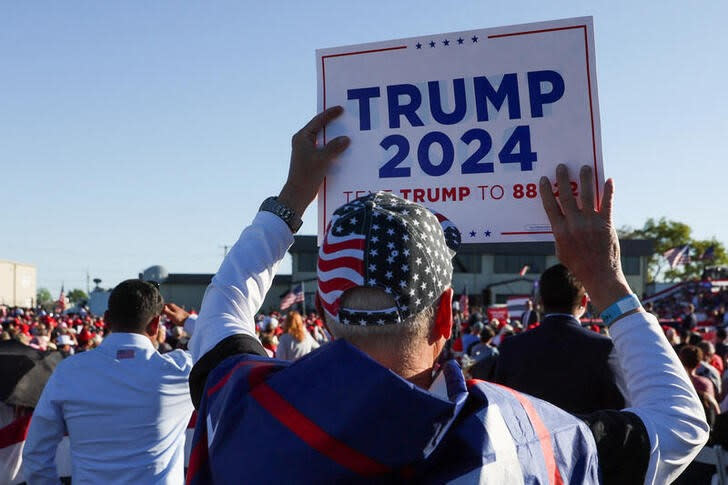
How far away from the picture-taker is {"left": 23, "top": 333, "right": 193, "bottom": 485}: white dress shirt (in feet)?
11.1

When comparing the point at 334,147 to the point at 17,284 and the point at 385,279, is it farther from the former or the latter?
the point at 17,284

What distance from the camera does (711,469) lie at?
19.1ft

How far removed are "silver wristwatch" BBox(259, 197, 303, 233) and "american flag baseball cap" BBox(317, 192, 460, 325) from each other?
63 cm

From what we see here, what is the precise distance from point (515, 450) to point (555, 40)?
4.82 ft

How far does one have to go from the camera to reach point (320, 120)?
2.39 meters

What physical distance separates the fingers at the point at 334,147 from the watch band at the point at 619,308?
1.00m

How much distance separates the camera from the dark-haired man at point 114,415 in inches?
133

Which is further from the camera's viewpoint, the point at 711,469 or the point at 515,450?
the point at 711,469

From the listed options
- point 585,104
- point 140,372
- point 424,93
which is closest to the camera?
point 585,104

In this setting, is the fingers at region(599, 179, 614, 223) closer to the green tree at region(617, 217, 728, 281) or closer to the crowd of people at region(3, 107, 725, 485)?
the crowd of people at region(3, 107, 725, 485)

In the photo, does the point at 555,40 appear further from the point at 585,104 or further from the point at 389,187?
the point at 389,187

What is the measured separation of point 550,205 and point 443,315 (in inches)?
27.5

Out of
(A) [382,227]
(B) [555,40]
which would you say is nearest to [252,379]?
(A) [382,227]

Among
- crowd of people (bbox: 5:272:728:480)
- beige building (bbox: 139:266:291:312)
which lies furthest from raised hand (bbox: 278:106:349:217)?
beige building (bbox: 139:266:291:312)
